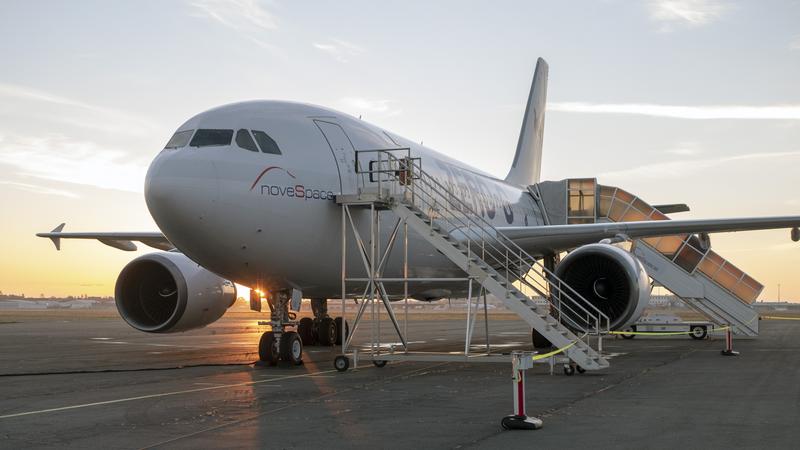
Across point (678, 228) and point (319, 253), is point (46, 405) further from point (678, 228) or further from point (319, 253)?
point (678, 228)

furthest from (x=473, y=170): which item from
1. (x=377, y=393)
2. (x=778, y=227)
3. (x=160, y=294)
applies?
(x=377, y=393)

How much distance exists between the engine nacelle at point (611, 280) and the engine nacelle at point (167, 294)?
6518mm

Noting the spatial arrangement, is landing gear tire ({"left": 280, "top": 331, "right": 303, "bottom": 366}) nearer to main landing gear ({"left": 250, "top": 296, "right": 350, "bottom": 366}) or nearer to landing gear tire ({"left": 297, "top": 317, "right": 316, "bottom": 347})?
main landing gear ({"left": 250, "top": 296, "right": 350, "bottom": 366})

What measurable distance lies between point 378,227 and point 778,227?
881 cm

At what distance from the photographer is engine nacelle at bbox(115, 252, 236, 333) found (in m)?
15.2

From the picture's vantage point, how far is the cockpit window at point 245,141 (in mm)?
11922

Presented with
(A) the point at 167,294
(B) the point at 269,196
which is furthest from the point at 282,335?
(A) the point at 167,294

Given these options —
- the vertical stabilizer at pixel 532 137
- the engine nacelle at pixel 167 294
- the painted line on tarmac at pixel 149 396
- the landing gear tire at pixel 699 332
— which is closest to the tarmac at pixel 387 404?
the painted line on tarmac at pixel 149 396

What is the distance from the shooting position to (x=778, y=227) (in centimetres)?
1706

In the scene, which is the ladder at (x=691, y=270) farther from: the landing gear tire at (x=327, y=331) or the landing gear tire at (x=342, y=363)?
the landing gear tire at (x=342, y=363)

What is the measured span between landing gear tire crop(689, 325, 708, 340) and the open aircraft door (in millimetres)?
15087

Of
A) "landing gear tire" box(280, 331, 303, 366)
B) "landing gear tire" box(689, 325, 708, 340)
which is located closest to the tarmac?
"landing gear tire" box(280, 331, 303, 366)

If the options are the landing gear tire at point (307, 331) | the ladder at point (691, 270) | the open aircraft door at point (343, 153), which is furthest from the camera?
the ladder at point (691, 270)

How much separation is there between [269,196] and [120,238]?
404 inches
